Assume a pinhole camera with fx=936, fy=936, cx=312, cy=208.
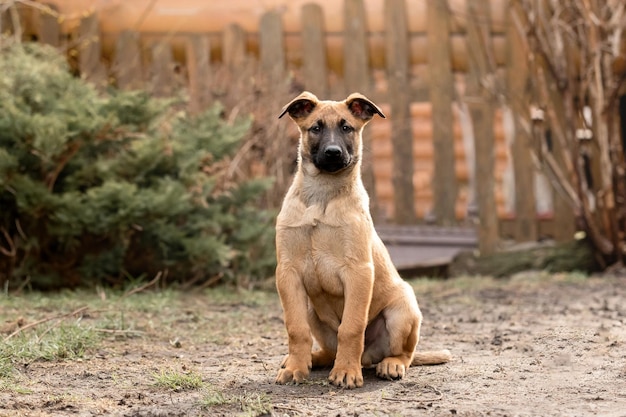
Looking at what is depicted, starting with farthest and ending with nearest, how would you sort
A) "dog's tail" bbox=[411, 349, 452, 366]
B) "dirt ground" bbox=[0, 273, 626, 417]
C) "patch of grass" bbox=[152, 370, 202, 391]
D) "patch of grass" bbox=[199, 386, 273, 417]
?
"dog's tail" bbox=[411, 349, 452, 366], "patch of grass" bbox=[152, 370, 202, 391], "dirt ground" bbox=[0, 273, 626, 417], "patch of grass" bbox=[199, 386, 273, 417]

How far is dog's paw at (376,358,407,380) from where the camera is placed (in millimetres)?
4707

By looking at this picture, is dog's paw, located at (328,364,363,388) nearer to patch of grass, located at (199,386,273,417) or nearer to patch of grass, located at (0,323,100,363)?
patch of grass, located at (199,386,273,417)

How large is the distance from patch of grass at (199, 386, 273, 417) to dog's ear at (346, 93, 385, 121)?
162 centimetres

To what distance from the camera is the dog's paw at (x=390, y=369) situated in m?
4.71

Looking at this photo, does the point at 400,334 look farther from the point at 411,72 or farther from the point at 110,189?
the point at 411,72

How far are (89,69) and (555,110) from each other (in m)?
5.55

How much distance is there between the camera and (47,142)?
748 centimetres

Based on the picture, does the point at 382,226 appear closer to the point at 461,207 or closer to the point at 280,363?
the point at 461,207

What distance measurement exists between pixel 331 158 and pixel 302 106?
1.36 ft

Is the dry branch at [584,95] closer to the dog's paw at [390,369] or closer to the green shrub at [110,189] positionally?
the green shrub at [110,189]

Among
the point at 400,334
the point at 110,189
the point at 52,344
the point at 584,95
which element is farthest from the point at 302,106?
the point at 584,95

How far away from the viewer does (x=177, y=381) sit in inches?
178

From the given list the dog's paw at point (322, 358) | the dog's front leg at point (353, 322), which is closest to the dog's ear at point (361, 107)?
the dog's front leg at point (353, 322)

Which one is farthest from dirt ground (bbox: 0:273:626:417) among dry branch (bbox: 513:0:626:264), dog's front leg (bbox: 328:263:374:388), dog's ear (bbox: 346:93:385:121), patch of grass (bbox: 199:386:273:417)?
dry branch (bbox: 513:0:626:264)
